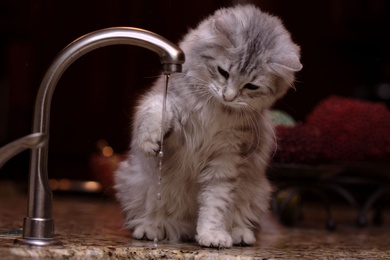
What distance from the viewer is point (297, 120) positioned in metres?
1.83

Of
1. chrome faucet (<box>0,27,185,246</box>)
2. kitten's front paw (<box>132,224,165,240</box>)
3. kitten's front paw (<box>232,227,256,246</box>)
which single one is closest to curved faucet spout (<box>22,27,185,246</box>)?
chrome faucet (<box>0,27,185,246</box>)

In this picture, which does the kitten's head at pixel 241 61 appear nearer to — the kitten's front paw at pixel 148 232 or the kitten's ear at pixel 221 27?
the kitten's ear at pixel 221 27

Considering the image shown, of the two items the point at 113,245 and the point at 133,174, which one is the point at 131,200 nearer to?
the point at 133,174

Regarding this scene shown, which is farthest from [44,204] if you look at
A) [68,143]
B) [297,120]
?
[68,143]

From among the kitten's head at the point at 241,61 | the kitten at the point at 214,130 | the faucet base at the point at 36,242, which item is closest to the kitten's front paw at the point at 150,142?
the kitten at the point at 214,130

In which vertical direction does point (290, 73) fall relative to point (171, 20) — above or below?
below

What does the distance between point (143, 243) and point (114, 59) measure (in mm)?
557

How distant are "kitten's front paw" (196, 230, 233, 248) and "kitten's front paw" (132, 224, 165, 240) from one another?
0.11m

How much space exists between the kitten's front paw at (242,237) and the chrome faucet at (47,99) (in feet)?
1.29

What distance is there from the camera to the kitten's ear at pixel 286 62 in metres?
1.40

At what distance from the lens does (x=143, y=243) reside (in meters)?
1.41

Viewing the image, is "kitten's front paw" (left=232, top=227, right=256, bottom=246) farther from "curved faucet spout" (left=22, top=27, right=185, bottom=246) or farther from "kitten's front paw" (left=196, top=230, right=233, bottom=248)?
"curved faucet spout" (left=22, top=27, right=185, bottom=246)

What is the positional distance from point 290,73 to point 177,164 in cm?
30

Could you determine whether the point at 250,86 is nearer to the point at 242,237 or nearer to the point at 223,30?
the point at 223,30
